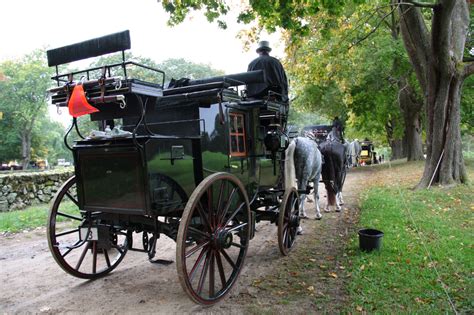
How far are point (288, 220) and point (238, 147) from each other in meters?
1.67

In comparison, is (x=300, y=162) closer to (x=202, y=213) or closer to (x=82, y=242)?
(x=202, y=213)

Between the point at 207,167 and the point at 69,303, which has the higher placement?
the point at 207,167

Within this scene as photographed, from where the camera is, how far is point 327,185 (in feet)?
30.8

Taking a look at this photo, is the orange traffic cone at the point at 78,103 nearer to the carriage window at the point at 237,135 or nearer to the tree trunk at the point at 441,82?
the carriage window at the point at 237,135

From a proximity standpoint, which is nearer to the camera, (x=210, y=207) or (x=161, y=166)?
(x=161, y=166)

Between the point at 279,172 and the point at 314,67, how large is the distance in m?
8.01

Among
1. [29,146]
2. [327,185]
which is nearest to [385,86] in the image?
[327,185]

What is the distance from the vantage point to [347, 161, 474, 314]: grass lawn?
3918 mm

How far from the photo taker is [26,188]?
11.7 meters

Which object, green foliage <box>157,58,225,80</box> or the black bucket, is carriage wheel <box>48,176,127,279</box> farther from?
green foliage <box>157,58,225,80</box>

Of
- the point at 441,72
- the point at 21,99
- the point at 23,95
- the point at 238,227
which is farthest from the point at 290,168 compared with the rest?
the point at 21,99

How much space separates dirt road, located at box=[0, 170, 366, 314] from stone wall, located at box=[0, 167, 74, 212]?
512cm

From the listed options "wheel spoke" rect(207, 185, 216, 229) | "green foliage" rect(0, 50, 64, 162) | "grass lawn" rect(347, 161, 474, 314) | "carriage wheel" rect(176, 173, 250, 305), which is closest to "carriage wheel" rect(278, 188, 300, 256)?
"grass lawn" rect(347, 161, 474, 314)

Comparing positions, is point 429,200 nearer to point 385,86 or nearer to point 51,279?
point 51,279
